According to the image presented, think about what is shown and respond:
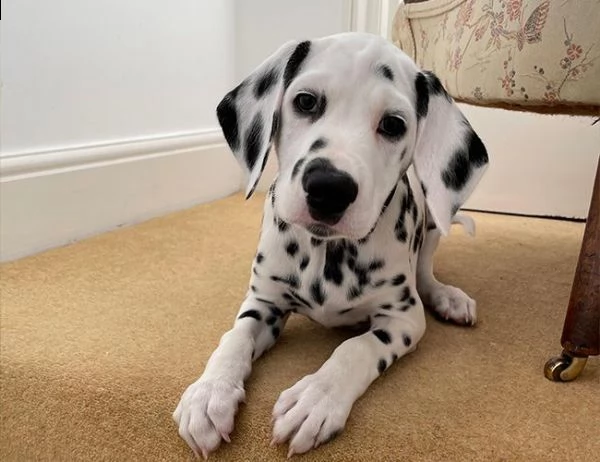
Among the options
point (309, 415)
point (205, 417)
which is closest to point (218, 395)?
point (205, 417)

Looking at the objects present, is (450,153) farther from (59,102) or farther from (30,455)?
(59,102)

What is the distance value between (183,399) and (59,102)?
137 cm

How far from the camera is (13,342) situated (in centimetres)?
133

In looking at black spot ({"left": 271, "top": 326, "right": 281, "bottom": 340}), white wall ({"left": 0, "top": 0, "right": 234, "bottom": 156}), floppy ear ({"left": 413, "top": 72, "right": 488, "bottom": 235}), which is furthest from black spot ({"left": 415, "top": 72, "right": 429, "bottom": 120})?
white wall ({"left": 0, "top": 0, "right": 234, "bottom": 156})

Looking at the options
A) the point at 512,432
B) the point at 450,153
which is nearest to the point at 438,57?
the point at 450,153

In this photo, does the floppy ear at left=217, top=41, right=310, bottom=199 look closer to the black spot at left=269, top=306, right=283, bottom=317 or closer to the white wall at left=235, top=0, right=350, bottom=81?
the black spot at left=269, top=306, right=283, bottom=317

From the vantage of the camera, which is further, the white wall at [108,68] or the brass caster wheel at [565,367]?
the white wall at [108,68]

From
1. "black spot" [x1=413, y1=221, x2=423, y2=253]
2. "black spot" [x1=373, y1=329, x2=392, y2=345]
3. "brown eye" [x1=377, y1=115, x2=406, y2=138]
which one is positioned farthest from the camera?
"black spot" [x1=413, y1=221, x2=423, y2=253]

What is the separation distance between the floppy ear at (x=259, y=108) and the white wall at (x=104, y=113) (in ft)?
3.20

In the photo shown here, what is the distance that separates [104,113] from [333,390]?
1594 mm

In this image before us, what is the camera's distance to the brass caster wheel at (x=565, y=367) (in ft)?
3.87

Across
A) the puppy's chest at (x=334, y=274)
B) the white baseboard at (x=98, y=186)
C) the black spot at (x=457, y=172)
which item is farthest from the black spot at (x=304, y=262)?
the white baseboard at (x=98, y=186)

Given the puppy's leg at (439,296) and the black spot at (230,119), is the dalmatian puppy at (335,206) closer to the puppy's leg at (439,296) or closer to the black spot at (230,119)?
the black spot at (230,119)

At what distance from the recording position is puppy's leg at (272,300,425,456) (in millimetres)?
967
